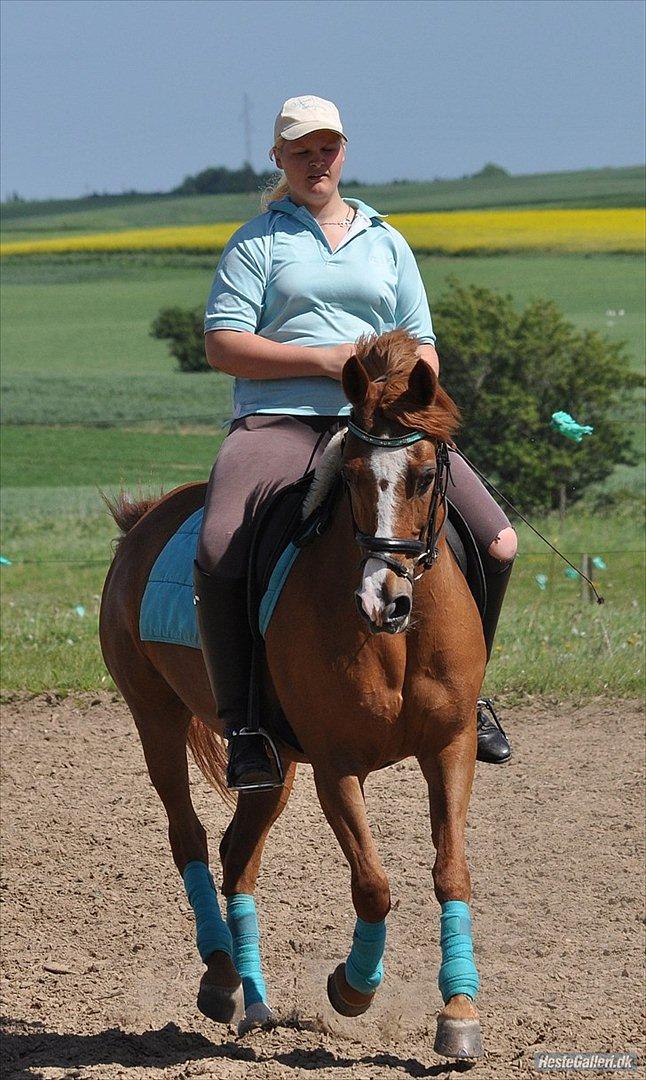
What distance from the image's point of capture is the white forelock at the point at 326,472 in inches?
154

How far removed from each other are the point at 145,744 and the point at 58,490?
278 inches

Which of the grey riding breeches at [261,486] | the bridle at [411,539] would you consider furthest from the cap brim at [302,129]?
the bridle at [411,539]

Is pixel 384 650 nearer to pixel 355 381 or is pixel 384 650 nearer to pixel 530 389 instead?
pixel 355 381

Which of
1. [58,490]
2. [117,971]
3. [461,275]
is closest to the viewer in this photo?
[117,971]

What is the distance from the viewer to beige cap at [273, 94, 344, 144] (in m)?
4.23

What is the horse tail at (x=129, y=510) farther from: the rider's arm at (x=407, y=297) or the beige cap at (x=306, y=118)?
the beige cap at (x=306, y=118)

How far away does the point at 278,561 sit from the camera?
4.12m

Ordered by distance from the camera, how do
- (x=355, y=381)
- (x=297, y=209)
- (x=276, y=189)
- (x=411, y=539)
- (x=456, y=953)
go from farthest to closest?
(x=276, y=189) → (x=297, y=209) → (x=456, y=953) → (x=355, y=381) → (x=411, y=539)

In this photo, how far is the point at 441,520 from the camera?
372 centimetres

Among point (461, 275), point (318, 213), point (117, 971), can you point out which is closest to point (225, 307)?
point (318, 213)

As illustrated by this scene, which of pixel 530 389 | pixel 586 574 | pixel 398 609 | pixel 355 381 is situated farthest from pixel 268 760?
pixel 530 389

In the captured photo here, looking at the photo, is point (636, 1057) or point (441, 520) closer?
point (441, 520)

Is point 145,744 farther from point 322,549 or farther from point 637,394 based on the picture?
point 637,394

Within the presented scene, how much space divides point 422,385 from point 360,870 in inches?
53.8
